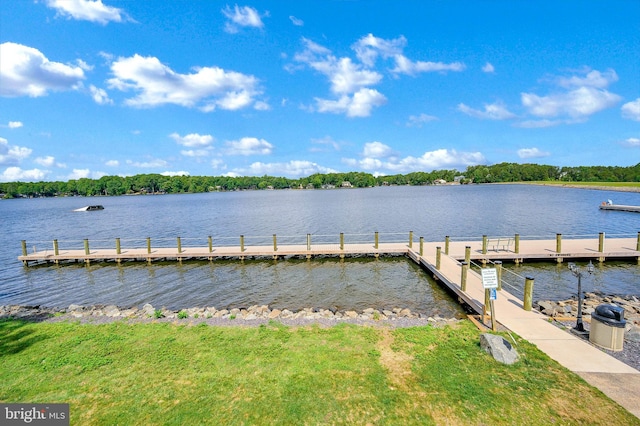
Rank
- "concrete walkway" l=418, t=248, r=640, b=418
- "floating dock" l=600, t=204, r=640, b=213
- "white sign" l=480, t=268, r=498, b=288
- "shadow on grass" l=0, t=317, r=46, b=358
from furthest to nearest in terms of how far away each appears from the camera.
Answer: "floating dock" l=600, t=204, r=640, b=213 < "white sign" l=480, t=268, r=498, b=288 < "shadow on grass" l=0, t=317, r=46, b=358 < "concrete walkway" l=418, t=248, r=640, b=418

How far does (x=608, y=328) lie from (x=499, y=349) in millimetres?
3059

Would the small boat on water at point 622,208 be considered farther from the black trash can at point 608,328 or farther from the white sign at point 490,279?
the white sign at point 490,279

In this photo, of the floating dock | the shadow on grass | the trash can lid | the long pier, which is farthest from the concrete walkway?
the floating dock

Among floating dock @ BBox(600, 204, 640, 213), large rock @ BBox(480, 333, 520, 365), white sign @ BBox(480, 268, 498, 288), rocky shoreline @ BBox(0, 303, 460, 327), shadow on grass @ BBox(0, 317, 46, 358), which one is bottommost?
rocky shoreline @ BBox(0, 303, 460, 327)

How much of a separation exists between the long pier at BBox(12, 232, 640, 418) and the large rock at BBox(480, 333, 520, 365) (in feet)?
3.58

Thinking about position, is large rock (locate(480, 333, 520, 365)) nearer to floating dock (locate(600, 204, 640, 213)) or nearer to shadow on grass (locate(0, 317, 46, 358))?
shadow on grass (locate(0, 317, 46, 358))

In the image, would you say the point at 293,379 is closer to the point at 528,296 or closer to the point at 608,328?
the point at 608,328

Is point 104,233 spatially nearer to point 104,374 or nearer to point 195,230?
point 195,230

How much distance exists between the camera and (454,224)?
37062mm

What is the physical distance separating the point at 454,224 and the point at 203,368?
114ft

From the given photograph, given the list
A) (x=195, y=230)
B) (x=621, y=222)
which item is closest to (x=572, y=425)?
(x=195, y=230)

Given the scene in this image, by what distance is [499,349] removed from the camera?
7578mm

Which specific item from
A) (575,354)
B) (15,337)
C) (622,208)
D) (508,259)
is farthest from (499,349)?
(622,208)

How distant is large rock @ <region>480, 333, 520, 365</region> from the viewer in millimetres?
7405
